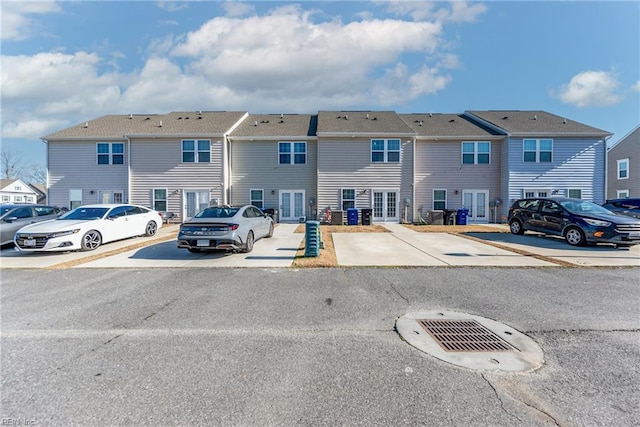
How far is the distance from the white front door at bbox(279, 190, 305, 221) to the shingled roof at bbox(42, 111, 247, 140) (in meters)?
5.55

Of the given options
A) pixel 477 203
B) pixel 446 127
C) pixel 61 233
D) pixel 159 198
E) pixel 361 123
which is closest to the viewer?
pixel 61 233

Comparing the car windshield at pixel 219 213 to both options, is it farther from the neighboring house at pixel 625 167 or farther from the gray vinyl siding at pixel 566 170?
the neighboring house at pixel 625 167

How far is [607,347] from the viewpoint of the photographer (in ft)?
11.2

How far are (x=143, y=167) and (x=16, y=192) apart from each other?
42.1 metres

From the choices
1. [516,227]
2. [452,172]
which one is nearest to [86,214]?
[516,227]

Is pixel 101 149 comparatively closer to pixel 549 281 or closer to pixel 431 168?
pixel 431 168

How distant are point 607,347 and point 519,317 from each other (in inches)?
38.5

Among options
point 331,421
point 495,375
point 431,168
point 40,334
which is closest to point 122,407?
point 331,421

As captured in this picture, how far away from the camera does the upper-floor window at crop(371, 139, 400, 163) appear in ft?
63.4

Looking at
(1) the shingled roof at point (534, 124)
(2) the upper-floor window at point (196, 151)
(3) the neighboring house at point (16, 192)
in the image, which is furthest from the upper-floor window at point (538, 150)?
(3) the neighboring house at point (16, 192)

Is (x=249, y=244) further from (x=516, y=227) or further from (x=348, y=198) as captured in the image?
(x=516, y=227)

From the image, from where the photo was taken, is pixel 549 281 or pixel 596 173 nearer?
pixel 549 281

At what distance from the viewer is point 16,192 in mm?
45531

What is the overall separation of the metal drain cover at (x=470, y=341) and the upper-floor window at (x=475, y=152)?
17882 mm
